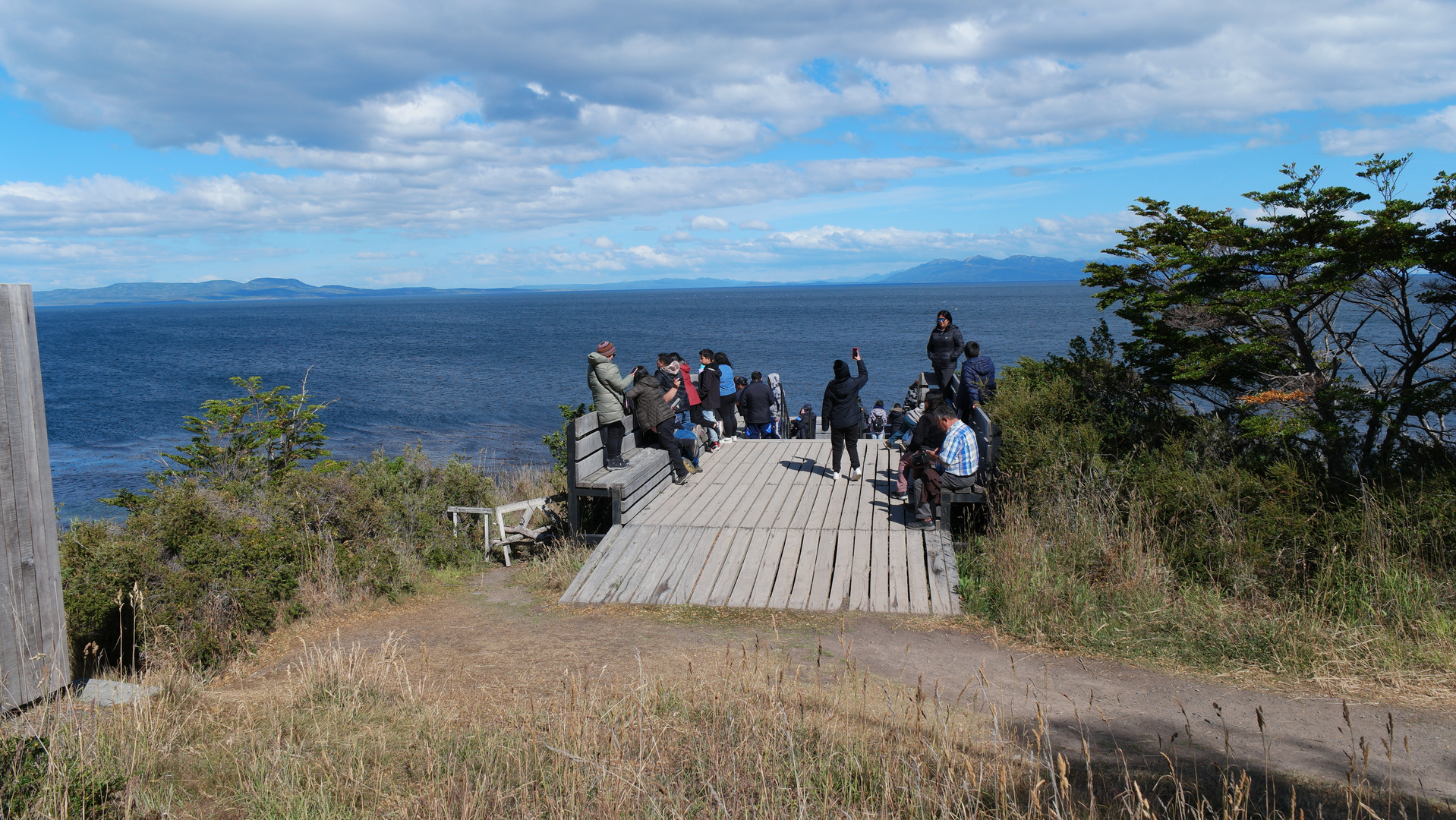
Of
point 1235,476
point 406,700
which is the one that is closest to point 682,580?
point 406,700

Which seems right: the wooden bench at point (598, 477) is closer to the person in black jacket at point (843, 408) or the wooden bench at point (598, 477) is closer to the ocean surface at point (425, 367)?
the person in black jacket at point (843, 408)

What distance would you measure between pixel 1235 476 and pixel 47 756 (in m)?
8.53

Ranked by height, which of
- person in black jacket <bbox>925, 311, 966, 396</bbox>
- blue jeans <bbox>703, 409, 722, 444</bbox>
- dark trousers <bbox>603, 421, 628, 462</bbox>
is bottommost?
blue jeans <bbox>703, 409, 722, 444</bbox>

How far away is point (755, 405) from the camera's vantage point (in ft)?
51.1

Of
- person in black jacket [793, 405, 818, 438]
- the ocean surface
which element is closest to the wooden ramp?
person in black jacket [793, 405, 818, 438]

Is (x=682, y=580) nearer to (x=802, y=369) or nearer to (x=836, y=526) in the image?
(x=836, y=526)

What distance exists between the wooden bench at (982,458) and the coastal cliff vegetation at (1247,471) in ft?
0.72

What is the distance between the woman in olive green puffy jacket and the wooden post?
6.27 m

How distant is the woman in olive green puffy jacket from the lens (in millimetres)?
10055

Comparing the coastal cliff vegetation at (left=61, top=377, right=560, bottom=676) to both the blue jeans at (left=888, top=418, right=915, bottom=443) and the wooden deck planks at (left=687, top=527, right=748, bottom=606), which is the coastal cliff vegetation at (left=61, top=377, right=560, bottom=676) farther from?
the blue jeans at (left=888, top=418, right=915, bottom=443)

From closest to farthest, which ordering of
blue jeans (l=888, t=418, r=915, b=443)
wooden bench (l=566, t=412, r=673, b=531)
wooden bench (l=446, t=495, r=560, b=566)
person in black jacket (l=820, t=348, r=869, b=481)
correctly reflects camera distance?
wooden bench (l=566, t=412, r=673, b=531) → person in black jacket (l=820, t=348, r=869, b=481) → wooden bench (l=446, t=495, r=560, b=566) → blue jeans (l=888, t=418, r=915, b=443)

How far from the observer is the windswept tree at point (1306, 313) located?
8.14m

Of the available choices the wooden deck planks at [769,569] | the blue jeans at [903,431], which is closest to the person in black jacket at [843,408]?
the blue jeans at [903,431]

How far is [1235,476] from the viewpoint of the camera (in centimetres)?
778
